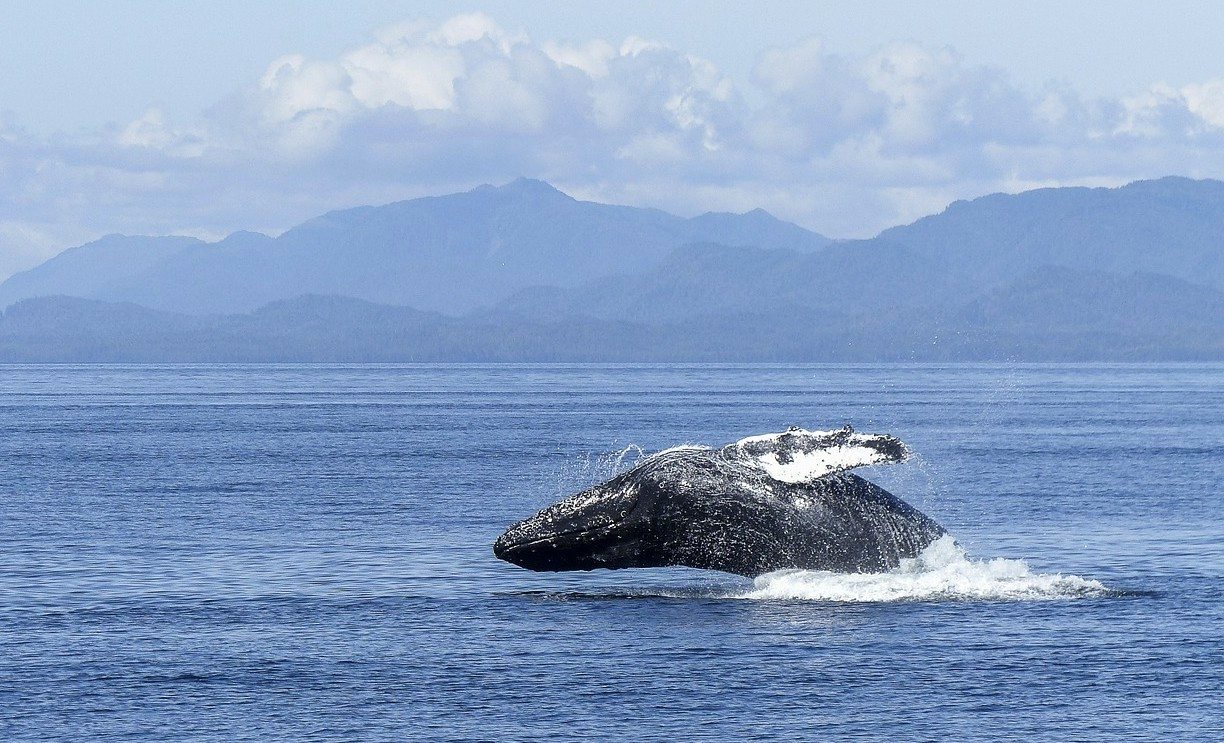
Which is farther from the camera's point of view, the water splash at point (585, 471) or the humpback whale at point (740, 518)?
the water splash at point (585, 471)

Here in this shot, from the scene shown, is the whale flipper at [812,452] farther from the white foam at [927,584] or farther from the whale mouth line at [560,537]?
the whale mouth line at [560,537]

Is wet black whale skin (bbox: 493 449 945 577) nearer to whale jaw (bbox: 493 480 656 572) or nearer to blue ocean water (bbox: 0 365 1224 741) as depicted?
A: whale jaw (bbox: 493 480 656 572)

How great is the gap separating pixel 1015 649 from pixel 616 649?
18.8 ft

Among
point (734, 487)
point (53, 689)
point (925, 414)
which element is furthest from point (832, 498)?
point (925, 414)

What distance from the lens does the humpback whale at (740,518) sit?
94.1 ft

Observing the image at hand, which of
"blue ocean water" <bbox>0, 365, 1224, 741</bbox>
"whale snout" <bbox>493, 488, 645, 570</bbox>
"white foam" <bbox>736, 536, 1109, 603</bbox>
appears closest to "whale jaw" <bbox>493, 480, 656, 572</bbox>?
"whale snout" <bbox>493, 488, 645, 570</bbox>

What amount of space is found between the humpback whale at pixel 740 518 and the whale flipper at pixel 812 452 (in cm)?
3

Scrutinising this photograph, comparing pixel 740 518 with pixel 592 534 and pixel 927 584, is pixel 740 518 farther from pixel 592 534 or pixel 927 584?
pixel 927 584

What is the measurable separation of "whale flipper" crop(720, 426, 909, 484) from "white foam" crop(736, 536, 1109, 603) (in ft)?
6.43

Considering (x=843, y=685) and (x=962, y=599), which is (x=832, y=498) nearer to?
(x=962, y=599)

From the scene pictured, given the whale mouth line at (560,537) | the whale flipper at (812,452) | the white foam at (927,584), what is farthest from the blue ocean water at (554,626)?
the whale flipper at (812,452)

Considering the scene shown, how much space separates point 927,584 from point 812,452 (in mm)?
3386

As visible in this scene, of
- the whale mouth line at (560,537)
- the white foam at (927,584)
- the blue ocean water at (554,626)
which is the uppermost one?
the whale mouth line at (560,537)

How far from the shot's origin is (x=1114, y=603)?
93.8ft
